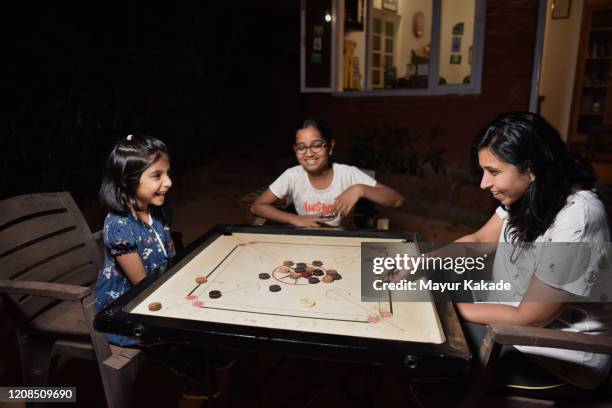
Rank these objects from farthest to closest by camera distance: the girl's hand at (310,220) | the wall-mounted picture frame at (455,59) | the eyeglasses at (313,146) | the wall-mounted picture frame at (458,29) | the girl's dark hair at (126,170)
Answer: the wall-mounted picture frame at (455,59)
the wall-mounted picture frame at (458,29)
the eyeglasses at (313,146)
the girl's hand at (310,220)
the girl's dark hair at (126,170)

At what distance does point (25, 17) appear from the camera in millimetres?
4629

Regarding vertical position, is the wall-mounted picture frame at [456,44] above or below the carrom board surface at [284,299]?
above

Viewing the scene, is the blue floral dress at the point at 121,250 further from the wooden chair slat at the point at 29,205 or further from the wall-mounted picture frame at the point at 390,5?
the wall-mounted picture frame at the point at 390,5

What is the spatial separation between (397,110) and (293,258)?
5.16 meters

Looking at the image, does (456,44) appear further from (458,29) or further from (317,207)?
(317,207)

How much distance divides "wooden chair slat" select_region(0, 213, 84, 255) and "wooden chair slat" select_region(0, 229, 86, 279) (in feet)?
0.10

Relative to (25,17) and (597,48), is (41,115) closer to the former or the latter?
(25,17)

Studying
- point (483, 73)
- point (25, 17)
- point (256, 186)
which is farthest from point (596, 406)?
point (256, 186)

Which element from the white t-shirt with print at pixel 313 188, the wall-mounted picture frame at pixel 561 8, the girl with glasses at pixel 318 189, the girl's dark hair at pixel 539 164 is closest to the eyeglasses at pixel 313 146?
the girl with glasses at pixel 318 189

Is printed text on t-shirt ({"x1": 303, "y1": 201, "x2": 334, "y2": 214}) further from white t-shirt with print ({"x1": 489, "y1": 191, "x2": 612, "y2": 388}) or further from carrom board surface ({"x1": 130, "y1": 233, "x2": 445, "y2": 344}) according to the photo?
white t-shirt with print ({"x1": 489, "y1": 191, "x2": 612, "y2": 388})

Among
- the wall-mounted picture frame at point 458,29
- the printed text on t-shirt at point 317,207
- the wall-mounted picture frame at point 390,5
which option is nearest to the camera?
the printed text on t-shirt at point 317,207

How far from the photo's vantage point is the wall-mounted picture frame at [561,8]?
27.4ft

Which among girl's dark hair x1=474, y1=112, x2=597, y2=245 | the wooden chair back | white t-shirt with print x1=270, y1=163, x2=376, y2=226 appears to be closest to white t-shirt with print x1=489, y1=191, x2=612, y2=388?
girl's dark hair x1=474, y1=112, x2=597, y2=245

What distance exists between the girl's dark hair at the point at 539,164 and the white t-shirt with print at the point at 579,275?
4cm
